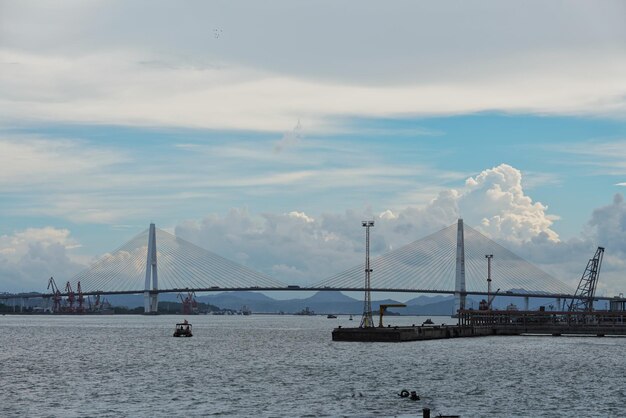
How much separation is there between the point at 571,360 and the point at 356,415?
5753cm

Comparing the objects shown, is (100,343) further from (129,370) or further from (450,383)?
(450,383)

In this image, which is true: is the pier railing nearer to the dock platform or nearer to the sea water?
the dock platform

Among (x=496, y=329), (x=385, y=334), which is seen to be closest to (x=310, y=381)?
(x=385, y=334)

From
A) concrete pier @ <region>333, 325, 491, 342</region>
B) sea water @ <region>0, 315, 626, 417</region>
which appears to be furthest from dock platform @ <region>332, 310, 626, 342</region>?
sea water @ <region>0, 315, 626, 417</region>

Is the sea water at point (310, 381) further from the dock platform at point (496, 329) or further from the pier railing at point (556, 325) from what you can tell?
the pier railing at point (556, 325)

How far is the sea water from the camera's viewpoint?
62.4 metres

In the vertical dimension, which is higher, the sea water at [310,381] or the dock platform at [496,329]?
the dock platform at [496,329]

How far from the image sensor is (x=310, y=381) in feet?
265

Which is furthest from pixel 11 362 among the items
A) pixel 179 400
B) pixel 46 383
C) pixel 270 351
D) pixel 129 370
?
pixel 179 400

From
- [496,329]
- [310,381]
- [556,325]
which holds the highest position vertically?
[556,325]

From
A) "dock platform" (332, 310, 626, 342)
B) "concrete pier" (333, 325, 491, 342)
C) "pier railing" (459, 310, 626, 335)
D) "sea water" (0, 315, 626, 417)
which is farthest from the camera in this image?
"pier railing" (459, 310, 626, 335)

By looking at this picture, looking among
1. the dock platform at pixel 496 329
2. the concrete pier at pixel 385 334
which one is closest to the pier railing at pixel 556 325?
the dock platform at pixel 496 329

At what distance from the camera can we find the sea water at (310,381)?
205ft

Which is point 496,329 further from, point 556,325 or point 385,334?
point 385,334
